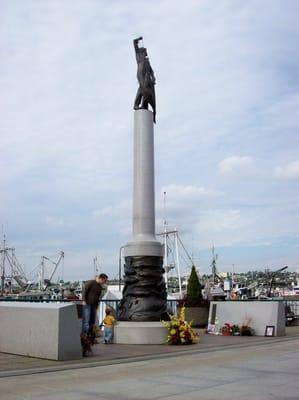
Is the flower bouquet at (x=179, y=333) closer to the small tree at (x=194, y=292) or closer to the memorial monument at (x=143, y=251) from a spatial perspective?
the memorial monument at (x=143, y=251)

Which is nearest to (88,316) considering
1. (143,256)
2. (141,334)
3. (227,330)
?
(141,334)

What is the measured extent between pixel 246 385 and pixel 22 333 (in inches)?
233

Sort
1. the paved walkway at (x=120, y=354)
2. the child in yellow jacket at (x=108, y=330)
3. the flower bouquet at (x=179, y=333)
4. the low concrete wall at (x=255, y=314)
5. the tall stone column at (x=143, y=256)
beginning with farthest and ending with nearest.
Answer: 1. the low concrete wall at (x=255, y=314)
2. the tall stone column at (x=143, y=256)
3. the child in yellow jacket at (x=108, y=330)
4. the flower bouquet at (x=179, y=333)
5. the paved walkway at (x=120, y=354)

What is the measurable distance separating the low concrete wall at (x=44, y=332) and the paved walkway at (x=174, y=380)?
114 cm

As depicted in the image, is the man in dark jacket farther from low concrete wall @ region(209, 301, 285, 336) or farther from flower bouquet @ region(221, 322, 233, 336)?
low concrete wall @ region(209, 301, 285, 336)

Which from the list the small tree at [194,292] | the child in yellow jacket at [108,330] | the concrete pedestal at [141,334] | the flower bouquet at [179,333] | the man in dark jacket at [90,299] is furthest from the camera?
the small tree at [194,292]

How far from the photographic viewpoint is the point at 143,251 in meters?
17.0

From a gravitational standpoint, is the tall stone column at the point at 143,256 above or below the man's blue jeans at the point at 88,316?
above

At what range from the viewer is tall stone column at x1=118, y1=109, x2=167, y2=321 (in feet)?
55.3

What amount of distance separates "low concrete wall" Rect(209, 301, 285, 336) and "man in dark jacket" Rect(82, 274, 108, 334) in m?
6.73

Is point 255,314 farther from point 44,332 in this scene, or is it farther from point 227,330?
point 44,332

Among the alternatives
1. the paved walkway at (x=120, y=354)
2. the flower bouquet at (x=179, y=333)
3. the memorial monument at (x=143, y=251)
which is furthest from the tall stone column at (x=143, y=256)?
the paved walkway at (x=120, y=354)

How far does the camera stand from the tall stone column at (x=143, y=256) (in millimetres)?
16844

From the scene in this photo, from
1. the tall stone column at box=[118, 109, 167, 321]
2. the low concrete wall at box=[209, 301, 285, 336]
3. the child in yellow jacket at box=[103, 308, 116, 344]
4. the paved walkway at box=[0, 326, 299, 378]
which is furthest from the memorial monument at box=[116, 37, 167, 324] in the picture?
the low concrete wall at box=[209, 301, 285, 336]
